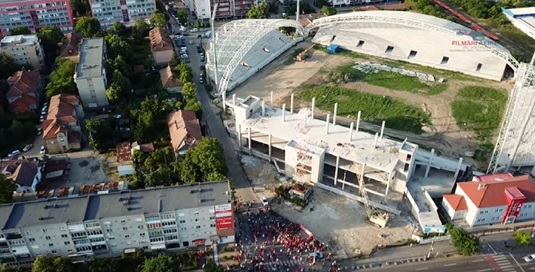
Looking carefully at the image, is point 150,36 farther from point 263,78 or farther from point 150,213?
point 150,213

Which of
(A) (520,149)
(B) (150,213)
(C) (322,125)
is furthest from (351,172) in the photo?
(B) (150,213)

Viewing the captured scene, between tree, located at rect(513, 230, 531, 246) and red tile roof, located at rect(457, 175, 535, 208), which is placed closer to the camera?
tree, located at rect(513, 230, 531, 246)

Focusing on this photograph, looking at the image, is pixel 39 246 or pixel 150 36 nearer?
pixel 39 246

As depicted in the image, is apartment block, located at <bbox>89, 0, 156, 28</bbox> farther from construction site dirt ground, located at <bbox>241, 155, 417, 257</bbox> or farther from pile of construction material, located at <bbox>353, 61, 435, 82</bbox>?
construction site dirt ground, located at <bbox>241, 155, 417, 257</bbox>

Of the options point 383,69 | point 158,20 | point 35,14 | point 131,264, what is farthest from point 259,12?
point 131,264

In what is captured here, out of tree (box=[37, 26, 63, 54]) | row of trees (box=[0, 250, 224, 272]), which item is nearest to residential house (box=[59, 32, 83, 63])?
tree (box=[37, 26, 63, 54])

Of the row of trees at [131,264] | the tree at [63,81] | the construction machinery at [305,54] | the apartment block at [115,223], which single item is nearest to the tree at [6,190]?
the apartment block at [115,223]
